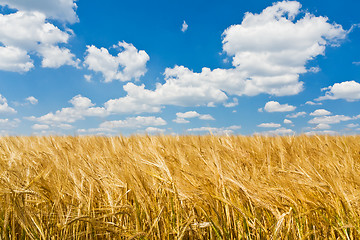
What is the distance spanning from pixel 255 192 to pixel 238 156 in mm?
1249

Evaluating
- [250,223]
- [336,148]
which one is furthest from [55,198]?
[336,148]

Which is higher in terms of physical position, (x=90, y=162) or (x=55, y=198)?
(x=90, y=162)

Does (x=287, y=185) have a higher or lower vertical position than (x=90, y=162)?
lower

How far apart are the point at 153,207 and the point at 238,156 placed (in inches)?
57.7

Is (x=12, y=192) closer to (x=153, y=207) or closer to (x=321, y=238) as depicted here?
(x=153, y=207)

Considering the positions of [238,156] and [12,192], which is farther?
[238,156]

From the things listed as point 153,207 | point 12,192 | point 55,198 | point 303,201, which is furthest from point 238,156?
point 12,192

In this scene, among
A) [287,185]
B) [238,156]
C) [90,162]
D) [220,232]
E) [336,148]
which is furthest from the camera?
[336,148]

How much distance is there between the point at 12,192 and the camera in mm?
1211

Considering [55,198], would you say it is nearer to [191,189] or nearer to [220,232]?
[191,189]

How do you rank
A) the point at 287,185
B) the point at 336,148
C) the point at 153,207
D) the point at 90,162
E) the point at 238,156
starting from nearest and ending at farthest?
the point at 153,207
the point at 287,185
the point at 90,162
the point at 238,156
the point at 336,148

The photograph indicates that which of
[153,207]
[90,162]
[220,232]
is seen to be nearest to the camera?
[220,232]

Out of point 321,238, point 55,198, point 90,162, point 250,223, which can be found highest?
point 90,162

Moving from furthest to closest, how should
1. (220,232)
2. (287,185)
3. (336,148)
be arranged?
(336,148) < (287,185) < (220,232)
